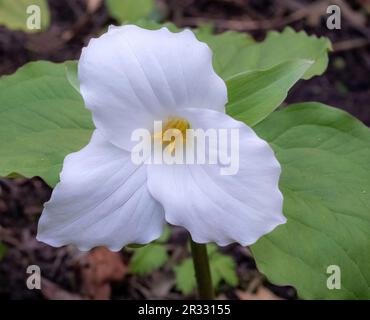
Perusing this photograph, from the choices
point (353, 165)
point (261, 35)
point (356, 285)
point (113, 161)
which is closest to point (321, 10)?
point (261, 35)

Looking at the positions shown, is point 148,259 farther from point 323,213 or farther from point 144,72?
point 144,72

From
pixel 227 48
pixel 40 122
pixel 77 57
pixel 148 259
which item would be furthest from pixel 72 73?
pixel 77 57

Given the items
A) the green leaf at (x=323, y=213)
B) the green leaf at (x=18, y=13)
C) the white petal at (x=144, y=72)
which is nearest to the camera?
the white petal at (x=144, y=72)

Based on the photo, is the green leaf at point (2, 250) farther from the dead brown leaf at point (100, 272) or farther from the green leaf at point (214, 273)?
the green leaf at point (214, 273)

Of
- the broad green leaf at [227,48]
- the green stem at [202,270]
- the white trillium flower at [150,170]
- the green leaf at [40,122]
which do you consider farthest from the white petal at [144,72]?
the broad green leaf at [227,48]

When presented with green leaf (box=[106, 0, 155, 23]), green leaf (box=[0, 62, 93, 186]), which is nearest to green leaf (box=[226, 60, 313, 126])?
green leaf (box=[0, 62, 93, 186])

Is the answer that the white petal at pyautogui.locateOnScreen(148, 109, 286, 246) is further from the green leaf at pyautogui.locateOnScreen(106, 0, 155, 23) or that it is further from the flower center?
the green leaf at pyautogui.locateOnScreen(106, 0, 155, 23)
